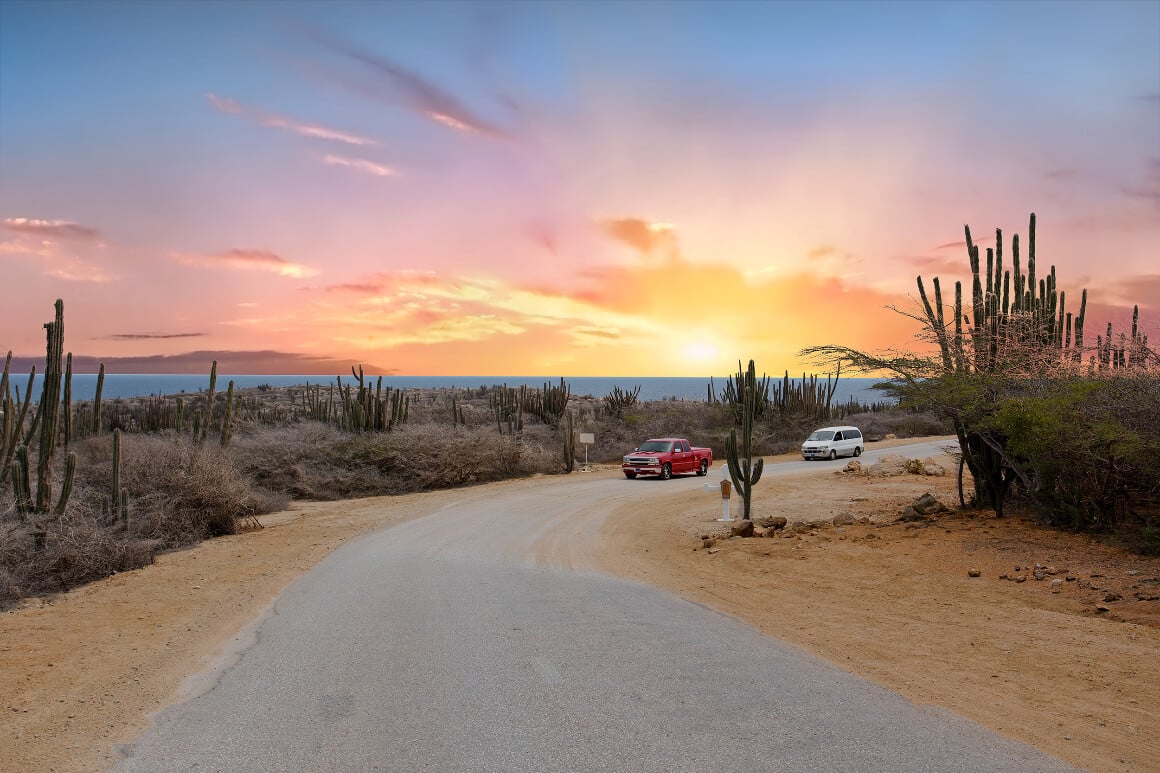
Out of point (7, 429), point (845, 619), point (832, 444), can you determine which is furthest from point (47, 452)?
point (832, 444)

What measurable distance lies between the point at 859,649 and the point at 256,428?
2745cm

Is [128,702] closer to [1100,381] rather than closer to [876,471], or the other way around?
[1100,381]

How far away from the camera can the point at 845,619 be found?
9523 mm

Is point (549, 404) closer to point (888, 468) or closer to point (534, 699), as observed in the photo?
point (888, 468)

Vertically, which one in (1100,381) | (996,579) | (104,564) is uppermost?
(1100,381)

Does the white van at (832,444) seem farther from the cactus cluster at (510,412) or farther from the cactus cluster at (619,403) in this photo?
the cactus cluster at (619,403)

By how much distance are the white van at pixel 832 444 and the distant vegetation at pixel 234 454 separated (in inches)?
189

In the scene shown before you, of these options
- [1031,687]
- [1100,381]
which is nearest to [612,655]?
[1031,687]

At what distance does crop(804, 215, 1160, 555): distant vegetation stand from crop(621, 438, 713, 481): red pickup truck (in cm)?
1165

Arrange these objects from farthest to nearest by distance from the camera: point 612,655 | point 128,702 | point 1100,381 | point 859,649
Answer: point 1100,381
point 859,649
point 612,655
point 128,702

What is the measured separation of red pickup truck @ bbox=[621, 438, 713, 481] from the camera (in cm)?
2812

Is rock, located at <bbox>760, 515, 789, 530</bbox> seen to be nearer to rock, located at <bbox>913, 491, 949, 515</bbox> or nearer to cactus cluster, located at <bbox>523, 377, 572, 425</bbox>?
rock, located at <bbox>913, 491, 949, 515</bbox>

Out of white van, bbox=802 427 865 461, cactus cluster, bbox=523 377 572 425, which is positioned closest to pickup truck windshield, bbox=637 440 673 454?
white van, bbox=802 427 865 461

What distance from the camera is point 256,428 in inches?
1195
